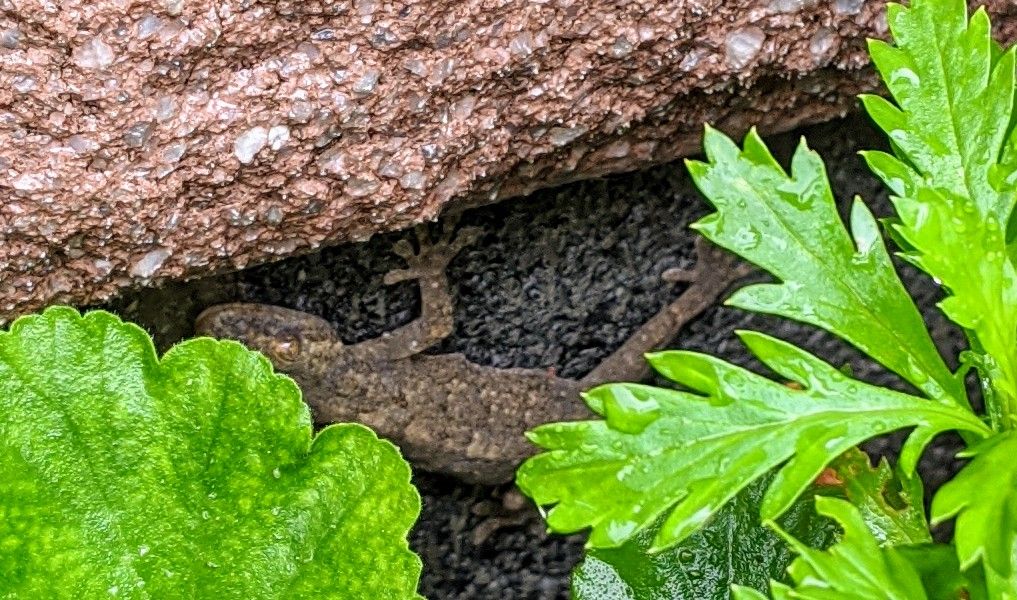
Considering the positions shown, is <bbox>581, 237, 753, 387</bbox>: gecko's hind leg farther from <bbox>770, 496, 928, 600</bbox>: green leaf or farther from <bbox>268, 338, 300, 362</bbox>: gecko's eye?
<bbox>770, 496, 928, 600</bbox>: green leaf

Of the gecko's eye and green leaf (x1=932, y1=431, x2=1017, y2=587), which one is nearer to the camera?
green leaf (x1=932, y1=431, x2=1017, y2=587)

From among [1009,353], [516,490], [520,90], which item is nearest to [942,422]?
[1009,353]

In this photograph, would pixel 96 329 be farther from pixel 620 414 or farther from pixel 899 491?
pixel 899 491

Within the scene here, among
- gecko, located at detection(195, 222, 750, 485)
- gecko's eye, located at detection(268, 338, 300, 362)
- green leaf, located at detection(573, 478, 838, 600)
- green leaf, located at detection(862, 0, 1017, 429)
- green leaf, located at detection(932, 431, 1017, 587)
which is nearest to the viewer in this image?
green leaf, located at detection(932, 431, 1017, 587)

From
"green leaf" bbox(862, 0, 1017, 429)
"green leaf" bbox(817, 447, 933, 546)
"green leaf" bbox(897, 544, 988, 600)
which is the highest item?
"green leaf" bbox(862, 0, 1017, 429)

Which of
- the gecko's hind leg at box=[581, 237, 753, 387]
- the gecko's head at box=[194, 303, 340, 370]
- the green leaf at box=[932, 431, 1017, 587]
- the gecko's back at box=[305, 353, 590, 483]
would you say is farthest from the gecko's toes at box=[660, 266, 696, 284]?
the green leaf at box=[932, 431, 1017, 587]

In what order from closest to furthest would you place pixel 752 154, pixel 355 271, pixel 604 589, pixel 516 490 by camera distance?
pixel 752 154 < pixel 604 589 < pixel 355 271 < pixel 516 490
